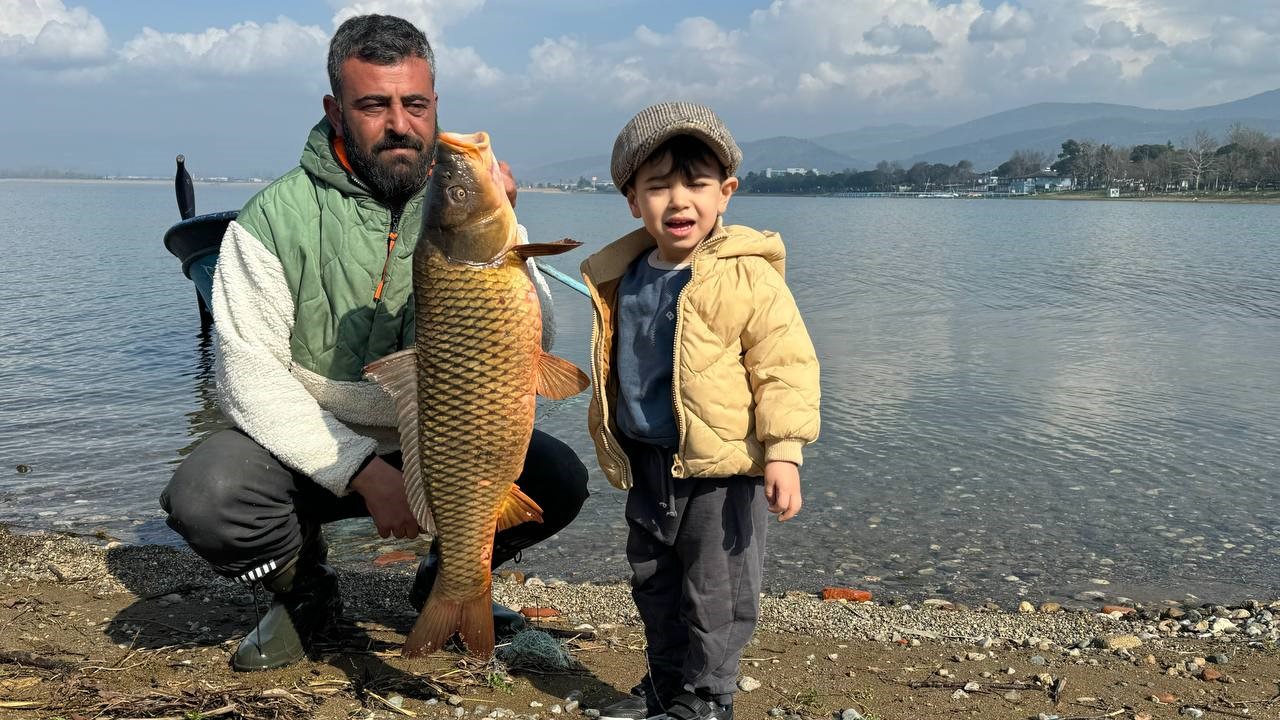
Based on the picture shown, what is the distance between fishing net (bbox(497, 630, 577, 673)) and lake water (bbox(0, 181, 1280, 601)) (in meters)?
1.79

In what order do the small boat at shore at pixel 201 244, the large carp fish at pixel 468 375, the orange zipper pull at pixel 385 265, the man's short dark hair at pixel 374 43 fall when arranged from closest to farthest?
the large carp fish at pixel 468 375, the man's short dark hair at pixel 374 43, the orange zipper pull at pixel 385 265, the small boat at shore at pixel 201 244

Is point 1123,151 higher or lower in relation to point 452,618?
higher

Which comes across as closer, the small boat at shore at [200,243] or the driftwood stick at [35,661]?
the driftwood stick at [35,661]

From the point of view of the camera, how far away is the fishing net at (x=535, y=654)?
13.1 feet

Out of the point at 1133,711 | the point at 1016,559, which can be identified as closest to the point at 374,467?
the point at 1133,711

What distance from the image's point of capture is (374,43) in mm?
3973

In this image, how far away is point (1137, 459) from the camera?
27.0 ft

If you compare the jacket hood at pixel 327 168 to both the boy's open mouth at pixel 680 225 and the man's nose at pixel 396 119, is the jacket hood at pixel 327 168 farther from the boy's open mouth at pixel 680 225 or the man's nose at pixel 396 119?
the boy's open mouth at pixel 680 225

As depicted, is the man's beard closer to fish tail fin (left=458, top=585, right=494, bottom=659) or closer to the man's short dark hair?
the man's short dark hair

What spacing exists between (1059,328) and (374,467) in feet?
46.7

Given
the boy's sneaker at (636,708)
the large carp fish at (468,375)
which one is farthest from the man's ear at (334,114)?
→ the boy's sneaker at (636,708)

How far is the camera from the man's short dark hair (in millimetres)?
3961

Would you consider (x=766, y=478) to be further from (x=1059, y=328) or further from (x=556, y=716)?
(x=1059, y=328)

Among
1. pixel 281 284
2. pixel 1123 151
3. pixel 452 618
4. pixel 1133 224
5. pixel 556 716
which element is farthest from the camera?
pixel 1123 151
